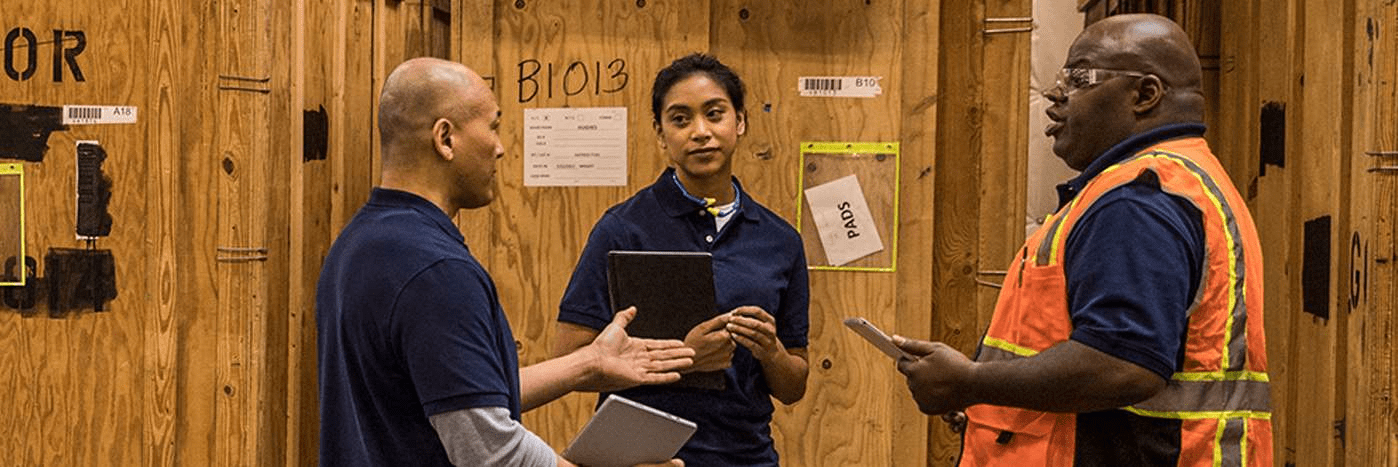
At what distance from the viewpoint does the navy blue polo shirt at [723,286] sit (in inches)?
134

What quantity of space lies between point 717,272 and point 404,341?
124 centimetres

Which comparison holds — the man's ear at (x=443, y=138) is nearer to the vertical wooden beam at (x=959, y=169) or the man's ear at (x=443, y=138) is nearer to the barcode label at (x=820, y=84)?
the barcode label at (x=820, y=84)

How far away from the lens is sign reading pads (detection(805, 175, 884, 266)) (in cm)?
477

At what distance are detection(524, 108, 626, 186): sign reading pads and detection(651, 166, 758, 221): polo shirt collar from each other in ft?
3.96

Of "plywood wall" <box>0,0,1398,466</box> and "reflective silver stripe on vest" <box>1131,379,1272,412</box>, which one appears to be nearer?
"reflective silver stripe on vest" <box>1131,379,1272,412</box>

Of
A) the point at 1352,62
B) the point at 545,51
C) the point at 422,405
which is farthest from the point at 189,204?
the point at 1352,62

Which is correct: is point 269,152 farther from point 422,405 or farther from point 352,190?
point 422,405

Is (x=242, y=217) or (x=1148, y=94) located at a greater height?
(x=1148, y=94)

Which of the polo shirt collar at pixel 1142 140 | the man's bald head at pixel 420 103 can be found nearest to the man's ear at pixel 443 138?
the man's bald head at pixel 420 103

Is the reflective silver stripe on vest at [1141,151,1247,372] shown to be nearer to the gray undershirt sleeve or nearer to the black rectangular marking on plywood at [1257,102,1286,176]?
the gray undershirt sleeve

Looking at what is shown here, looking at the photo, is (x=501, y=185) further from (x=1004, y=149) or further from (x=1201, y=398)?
(x=1201, y=398)

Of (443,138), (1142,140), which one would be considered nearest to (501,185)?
(443,138)

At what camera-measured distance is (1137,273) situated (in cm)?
251

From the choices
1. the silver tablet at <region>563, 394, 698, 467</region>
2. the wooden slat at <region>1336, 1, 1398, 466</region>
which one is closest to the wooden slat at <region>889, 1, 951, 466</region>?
the wooden slat at <region>1336, 1, 1398, 466</region>
